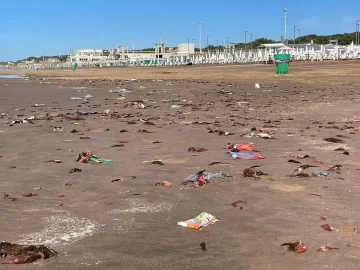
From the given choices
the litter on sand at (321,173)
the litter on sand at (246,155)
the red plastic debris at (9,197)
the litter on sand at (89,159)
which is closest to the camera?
the red plastic debris at (9,197)

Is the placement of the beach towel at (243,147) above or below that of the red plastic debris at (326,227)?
above

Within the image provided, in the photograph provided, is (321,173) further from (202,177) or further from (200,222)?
(200,222)

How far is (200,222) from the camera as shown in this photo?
4359 millimetres

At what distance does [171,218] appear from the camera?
4566mm

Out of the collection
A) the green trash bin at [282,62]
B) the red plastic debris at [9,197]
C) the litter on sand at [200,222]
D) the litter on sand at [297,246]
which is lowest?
the litter on sand at [297,246]

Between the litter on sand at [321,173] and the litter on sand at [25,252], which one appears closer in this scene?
the litter on sand at [25,252]

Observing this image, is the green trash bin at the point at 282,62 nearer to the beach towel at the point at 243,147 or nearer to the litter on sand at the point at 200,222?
the beach towel at the point at 243,147

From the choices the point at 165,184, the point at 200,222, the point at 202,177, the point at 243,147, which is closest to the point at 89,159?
the point at 165,184

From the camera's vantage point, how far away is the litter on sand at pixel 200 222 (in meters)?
4.28

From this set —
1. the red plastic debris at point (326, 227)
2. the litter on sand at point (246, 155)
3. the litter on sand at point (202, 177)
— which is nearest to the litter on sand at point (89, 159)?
the litter on sand at point (202, 177)

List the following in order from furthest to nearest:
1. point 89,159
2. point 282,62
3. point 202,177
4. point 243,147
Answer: point 282,62
point 243,147
point 89,159
point 202,177

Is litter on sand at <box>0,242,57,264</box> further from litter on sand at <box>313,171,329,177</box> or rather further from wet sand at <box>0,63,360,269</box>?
litter on sand at <box>313,171,329,177</box>

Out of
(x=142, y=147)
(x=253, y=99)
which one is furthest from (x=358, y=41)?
(x=142, y=147)

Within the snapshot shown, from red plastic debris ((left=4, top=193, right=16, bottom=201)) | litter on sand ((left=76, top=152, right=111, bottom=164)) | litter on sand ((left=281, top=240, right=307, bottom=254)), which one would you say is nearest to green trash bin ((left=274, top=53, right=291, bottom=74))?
litter on sand ((left=76, top=152, right=111, bottom=164))
